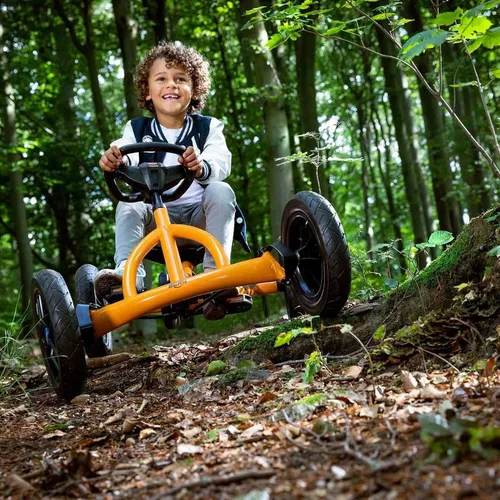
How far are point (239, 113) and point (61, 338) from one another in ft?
31.5

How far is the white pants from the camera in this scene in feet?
12.6

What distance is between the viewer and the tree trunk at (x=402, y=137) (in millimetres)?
10578

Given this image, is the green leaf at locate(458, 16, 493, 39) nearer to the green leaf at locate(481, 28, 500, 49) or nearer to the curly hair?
the green leaf at locate(481, 28, 500, 49)

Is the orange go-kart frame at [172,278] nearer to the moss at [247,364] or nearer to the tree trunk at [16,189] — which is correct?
the moss at [247,364]

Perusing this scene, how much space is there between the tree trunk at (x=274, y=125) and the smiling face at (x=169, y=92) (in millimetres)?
3323

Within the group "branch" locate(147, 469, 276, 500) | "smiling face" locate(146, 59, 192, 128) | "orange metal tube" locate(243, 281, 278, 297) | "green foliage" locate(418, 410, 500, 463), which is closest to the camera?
"green foliage" locate(418, 410, 500, 463)

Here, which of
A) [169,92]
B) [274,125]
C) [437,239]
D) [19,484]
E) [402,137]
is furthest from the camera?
[402,137]

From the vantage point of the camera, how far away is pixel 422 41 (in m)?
2.51

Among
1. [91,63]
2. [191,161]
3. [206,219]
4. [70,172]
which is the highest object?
[91,63]

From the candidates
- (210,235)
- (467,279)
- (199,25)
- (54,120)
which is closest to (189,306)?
(210,235)

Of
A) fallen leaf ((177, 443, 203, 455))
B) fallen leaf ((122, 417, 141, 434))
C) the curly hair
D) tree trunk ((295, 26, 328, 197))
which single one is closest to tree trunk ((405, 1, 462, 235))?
tree trunk ((295, 26, 328, 197))

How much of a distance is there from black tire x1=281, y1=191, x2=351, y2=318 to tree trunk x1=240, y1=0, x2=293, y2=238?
159 inches

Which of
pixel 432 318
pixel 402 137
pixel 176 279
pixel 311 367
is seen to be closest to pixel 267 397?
pixel 311 367

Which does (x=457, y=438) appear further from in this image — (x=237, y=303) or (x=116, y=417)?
(x=237, y=303)
